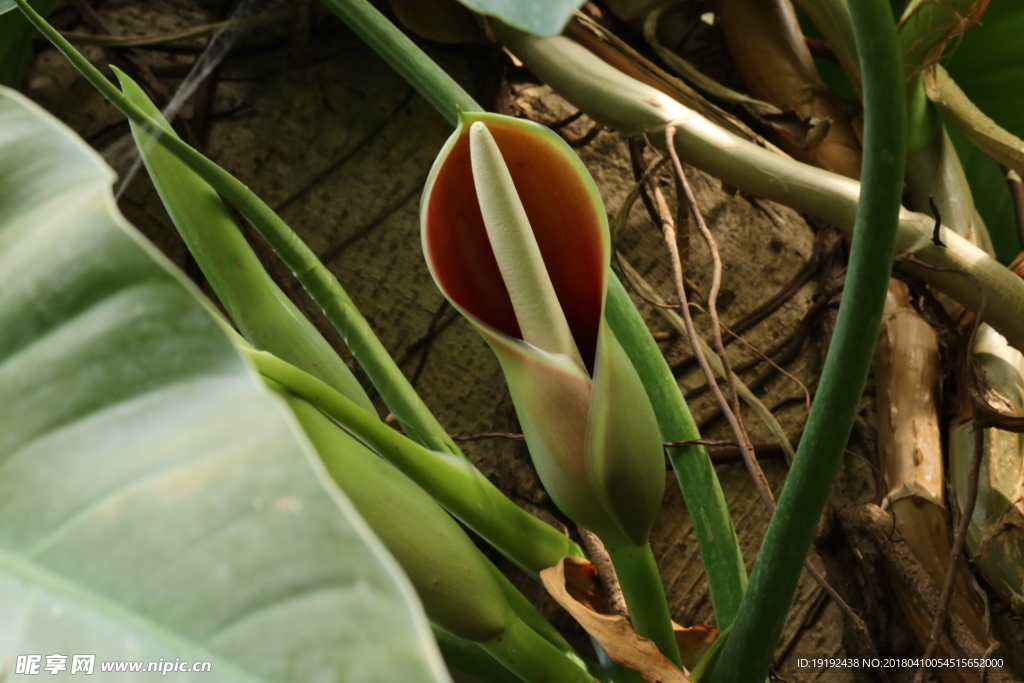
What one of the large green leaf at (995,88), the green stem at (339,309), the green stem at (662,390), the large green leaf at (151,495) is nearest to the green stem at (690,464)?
the green stem at (662,390)

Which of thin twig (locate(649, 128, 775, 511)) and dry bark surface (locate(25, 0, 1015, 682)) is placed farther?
dry bark surface (locate(25, 0, 1015, 682))

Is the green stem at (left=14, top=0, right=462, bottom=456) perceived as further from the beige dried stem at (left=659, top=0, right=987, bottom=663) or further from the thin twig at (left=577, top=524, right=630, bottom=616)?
the beige dried stem at (left=659, top=0, right=987, bottom=663)

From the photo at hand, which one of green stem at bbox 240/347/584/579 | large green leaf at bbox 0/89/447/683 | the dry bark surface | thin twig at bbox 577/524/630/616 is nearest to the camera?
large green leaf at bbox 0/89/447/683

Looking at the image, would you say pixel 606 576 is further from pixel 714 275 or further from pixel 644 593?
pixel 714 275

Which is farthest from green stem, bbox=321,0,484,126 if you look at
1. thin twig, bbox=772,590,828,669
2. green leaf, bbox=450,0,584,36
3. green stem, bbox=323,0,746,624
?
thin twig, bbox=772,590,828,669

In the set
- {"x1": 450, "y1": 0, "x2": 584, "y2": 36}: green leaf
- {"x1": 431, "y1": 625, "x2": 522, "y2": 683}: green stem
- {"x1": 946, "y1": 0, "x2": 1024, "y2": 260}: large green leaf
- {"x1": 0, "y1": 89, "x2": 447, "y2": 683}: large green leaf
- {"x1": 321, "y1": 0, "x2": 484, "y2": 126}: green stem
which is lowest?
{"x1": 431, "y1": 625, "x2": 522, "y2": 683}: green stem

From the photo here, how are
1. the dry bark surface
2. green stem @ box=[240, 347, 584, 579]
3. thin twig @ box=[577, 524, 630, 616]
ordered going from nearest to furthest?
1. green stem @ box=[240, 347, 584, 579]
2. thin twig @ box=[577, 524, 630, 616]
3. the dry bark surface

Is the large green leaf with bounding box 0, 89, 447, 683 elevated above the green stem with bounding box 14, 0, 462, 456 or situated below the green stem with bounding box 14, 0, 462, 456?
above
